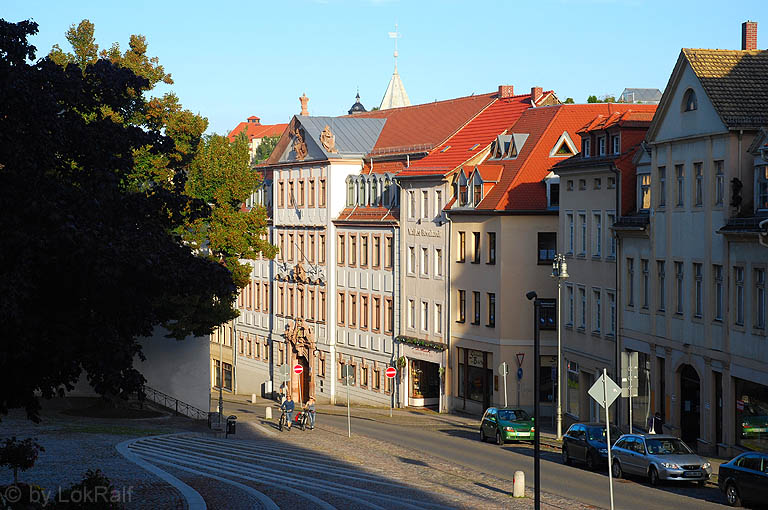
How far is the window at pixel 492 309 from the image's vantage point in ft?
189

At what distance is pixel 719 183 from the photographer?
38.5 m

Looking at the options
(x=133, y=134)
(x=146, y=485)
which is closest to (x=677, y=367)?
(x=146, y=485)

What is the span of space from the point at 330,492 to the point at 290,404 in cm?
2417

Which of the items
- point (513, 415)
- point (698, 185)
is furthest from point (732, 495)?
point (513, 415)

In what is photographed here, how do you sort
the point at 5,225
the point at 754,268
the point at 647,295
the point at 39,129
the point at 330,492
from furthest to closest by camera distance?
the point at 647,295 < the point at 754,268 < the point at 330,492 < the point at 39,129 < the point at 5,225

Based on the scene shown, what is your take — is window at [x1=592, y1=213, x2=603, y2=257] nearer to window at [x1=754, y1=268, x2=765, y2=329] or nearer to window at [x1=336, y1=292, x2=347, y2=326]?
window at [x1=754, y1=268, x2=765, y2=329]

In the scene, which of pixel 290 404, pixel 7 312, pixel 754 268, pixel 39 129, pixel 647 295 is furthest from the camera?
pixel 290 404

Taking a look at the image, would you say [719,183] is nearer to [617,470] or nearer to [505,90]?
[617,470]

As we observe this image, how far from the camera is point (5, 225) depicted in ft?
55.5

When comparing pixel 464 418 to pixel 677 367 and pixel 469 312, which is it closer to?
pixel 469 312

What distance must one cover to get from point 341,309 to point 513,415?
30.6 meters

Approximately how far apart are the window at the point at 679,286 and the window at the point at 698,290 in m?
1.16

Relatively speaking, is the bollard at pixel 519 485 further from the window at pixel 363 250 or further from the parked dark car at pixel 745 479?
the window at pixel 363 250

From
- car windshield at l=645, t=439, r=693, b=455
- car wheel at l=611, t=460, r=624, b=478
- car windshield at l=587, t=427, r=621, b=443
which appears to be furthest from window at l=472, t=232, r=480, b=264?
car windshield at l=645, t=439, r=693, b=455
